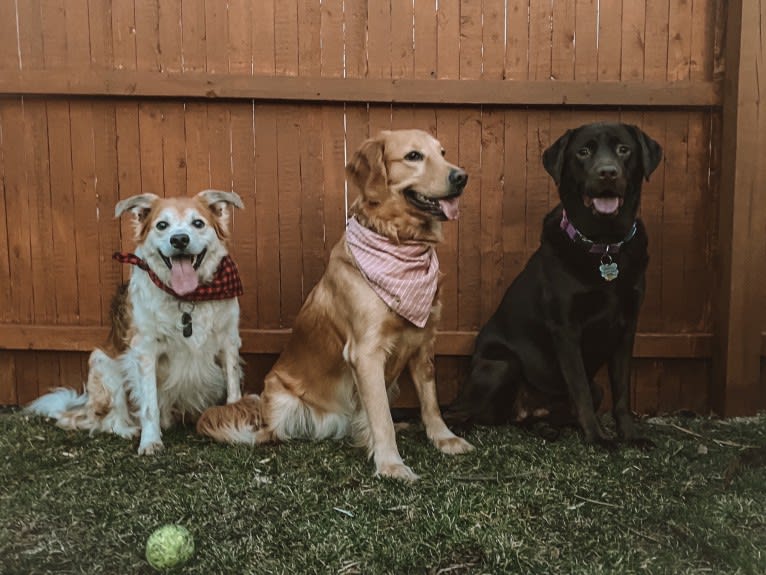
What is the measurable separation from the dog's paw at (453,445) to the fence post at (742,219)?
1.57m

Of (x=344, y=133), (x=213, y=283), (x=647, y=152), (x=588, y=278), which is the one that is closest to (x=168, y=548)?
(x=213, y=283)

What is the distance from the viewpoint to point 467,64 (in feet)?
12.1

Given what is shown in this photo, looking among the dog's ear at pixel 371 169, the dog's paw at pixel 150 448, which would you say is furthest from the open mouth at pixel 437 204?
the dog's paw at pixel 150 448

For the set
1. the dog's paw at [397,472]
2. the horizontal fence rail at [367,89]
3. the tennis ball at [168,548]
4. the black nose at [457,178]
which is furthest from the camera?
the horizontal fence rail at [367,89]

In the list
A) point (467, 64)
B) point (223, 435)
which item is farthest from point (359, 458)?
point (467, 64)

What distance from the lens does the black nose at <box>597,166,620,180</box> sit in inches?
113

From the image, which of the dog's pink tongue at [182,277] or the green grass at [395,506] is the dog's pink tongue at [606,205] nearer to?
the green grass at [395,506]

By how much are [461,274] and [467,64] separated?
117 cm

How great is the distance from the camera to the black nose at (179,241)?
3.02m

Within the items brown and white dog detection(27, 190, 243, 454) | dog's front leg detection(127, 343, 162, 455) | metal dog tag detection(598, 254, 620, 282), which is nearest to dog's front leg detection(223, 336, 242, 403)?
brown and white dog detection(27, 190, 243, 454)

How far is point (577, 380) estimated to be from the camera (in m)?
3.02

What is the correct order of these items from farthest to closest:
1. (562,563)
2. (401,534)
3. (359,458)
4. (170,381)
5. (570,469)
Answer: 1. (170,381)
2. (359,458)
3. (570,469)
4. (401,534)
5. (562,563)

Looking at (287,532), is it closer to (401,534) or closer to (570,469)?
(401,534)

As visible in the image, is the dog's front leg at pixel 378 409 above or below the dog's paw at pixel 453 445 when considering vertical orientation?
above
